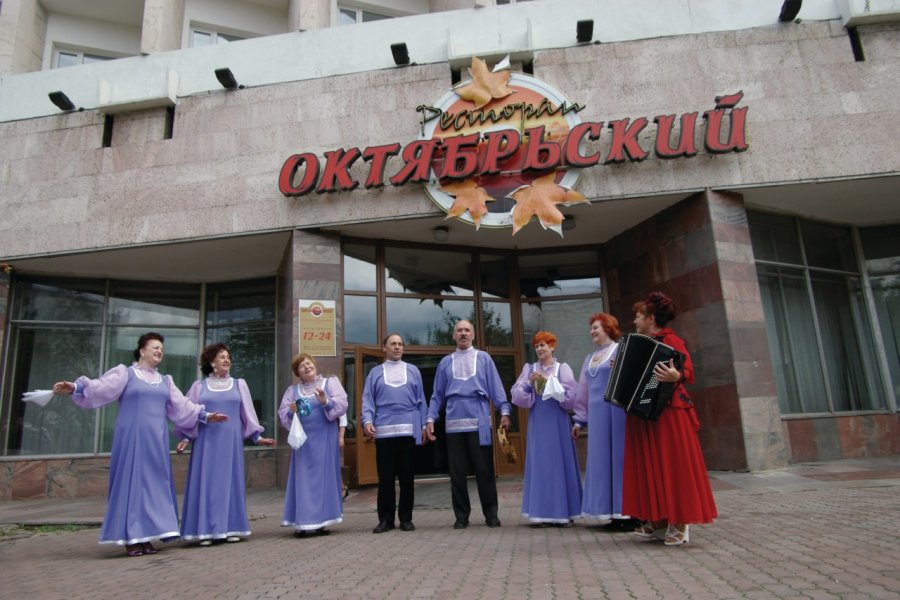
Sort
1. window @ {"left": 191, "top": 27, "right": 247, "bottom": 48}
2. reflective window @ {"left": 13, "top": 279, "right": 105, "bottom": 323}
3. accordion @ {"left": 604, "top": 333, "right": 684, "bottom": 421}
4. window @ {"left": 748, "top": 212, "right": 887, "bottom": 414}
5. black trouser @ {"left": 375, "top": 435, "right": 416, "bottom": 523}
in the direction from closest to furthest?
accordion @ {"left": 604, "top": 333, "right": 684, "bottom": 421}
black trouser @ {"left": 375, "top": 435, "right": 416, "bottom": 523}
window @ {"left": 748, "top": 212, "right": 887, "bottom": 414}
reflective window @ {"left": 13, "top": 279, "right": 105, "bottom": 323}
window @ {"left": 191, "top": 27, "right": 247, "bottom": 48}

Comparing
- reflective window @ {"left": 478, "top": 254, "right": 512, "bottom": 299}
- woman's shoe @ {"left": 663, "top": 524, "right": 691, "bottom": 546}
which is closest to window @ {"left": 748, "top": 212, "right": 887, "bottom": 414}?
reflective window @ {"left": 478, "top": 254, "right": 512, "bottom": 299}

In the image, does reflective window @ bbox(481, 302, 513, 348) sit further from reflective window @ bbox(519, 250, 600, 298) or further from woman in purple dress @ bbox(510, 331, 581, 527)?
woman in purple dress @ bbox(510, 331, 581, 527)

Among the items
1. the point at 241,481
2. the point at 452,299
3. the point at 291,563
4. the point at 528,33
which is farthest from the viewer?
the point at 452,299

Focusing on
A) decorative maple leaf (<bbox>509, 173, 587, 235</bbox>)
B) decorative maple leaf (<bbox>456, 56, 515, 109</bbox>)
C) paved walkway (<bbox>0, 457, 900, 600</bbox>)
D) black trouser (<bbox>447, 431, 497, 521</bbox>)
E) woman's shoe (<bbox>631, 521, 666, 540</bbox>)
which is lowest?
paved walkway (<bbox>0, 457, 900, 600</bbox>)

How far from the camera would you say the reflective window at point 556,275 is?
1254cm

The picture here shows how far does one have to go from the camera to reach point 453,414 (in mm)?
6512

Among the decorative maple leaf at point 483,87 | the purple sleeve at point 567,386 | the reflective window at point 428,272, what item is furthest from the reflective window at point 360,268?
the purple sleeve at point 567,386

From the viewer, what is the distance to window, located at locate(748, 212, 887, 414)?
11.2 m

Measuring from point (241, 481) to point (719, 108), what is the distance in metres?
8.69

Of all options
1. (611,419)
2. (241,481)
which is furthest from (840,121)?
(241,481)

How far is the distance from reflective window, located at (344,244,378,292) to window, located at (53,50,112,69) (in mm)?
8218

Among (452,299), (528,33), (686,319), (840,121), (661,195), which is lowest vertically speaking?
(686,319)

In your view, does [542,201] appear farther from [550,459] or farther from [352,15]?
[352,15]

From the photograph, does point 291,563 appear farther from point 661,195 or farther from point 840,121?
point 840,121
